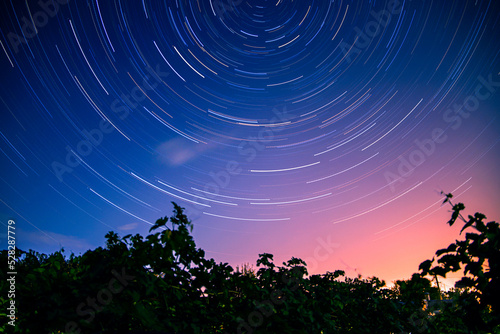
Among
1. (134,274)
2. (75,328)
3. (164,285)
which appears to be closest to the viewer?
(75,328)

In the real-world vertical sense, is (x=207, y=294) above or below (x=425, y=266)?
above

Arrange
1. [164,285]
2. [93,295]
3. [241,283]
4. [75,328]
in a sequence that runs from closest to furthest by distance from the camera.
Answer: [75,328]
[93,295]
[164,285]
[241,283]

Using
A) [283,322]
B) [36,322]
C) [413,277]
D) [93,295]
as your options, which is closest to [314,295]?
[283,322]

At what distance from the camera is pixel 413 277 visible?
197 centimetres

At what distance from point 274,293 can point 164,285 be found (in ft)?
4.99

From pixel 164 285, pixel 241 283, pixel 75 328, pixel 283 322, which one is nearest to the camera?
pixel 75 328

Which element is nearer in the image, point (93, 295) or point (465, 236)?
point (465, 236)

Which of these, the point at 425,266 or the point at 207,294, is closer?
the point at 425,266

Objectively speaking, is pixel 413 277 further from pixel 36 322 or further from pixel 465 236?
pixel 36 322

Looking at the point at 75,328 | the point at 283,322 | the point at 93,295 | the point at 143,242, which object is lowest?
the point at 283,322

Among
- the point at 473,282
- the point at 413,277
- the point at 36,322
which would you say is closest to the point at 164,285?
the point at 36,322

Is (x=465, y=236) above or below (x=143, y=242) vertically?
below

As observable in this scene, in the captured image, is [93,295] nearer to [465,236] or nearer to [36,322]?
[36,322]

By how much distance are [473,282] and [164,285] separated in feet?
8.84
